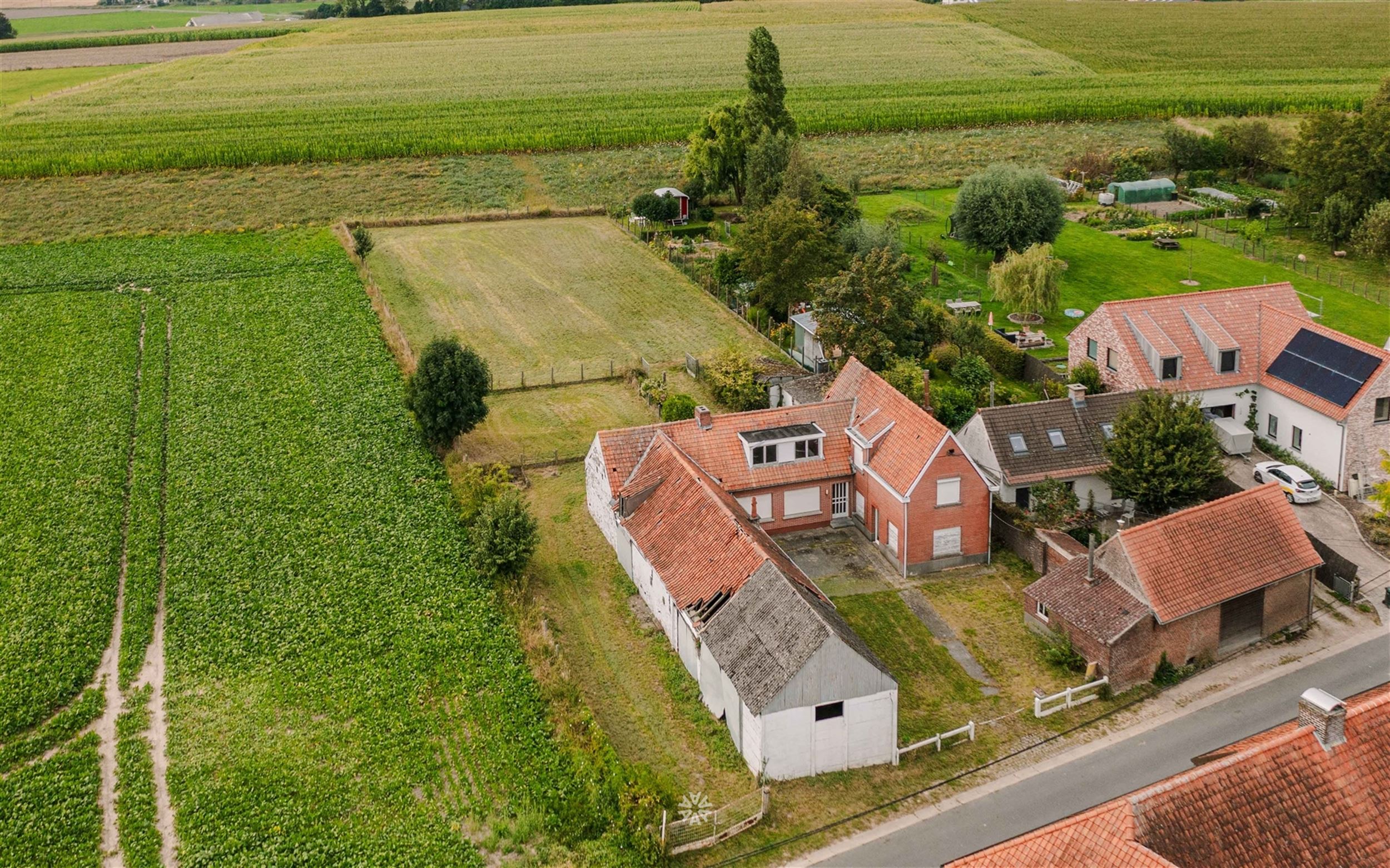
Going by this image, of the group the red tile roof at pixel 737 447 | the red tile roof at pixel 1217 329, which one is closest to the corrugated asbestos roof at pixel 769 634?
the red tile roof at pixel 737 447

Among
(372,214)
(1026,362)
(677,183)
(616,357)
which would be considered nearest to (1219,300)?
(1026,362)

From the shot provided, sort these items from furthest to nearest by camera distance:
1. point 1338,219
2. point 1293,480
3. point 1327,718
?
1. point 1338,219
2. point 1293,480
3. point 1327,718

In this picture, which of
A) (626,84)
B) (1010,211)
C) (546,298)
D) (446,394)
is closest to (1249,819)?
(446,394)

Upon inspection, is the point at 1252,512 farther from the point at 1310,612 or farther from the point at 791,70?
the point at 791,70

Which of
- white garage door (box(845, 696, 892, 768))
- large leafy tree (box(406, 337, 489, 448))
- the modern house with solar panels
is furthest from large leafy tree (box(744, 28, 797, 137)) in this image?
white garage door (box(845, 696, 892, 768))

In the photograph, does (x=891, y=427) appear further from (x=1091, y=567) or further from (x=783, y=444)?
(x=1091, y=567)
